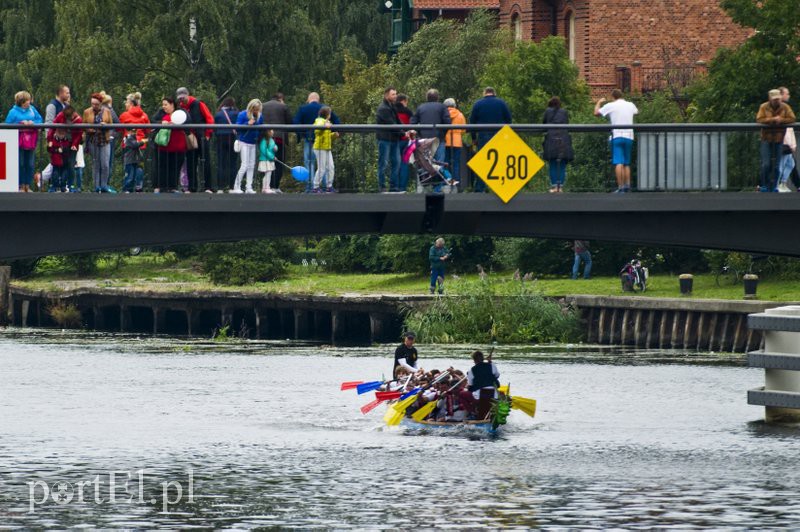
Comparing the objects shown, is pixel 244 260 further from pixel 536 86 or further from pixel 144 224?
pixel 144 224

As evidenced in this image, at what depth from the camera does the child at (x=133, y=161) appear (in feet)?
112

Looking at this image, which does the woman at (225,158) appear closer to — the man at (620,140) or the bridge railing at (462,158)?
the bridge railing at (462,158)

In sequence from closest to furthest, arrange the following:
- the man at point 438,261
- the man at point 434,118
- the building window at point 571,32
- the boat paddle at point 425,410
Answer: the man at point 434,118 < the boat paddle at point 425,410 < the man at point 438,261 < the building window at point 571,32

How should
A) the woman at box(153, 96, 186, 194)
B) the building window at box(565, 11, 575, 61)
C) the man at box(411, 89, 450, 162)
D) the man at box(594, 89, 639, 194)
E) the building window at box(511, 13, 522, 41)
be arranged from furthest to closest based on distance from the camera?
Answer: the building window at box(511, 13, 522, 41)
the building window at box(565, 11, 575, 61)
the man at box(411, 89, 450, 162)
the man at box(594, 89, 639, 194)
the woman at box(153, 96, 186, 194)

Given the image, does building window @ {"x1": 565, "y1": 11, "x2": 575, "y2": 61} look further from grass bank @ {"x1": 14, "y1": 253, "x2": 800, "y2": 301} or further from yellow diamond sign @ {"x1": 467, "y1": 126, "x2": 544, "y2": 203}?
yellow diamond sign @ {"x1": 467, "y1": 126, "x2": 544, "y2": 203}

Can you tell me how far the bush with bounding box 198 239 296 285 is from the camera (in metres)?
77.8

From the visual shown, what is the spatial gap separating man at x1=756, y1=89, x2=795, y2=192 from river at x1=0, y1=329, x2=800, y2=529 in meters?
5.15

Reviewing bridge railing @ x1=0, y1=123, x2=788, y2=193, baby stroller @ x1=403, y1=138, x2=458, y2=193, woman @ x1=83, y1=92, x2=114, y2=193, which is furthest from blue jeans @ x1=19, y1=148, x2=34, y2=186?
baby stroller @ x1=403, y1=138, x2=458, y2=193

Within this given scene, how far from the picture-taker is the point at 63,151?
3356 cm

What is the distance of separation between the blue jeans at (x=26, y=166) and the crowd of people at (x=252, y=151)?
0.15ft

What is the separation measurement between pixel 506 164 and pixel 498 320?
29757 millimetres

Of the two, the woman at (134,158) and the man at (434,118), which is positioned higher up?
the man at (434,118)

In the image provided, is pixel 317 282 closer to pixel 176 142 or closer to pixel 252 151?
pixel 252 151

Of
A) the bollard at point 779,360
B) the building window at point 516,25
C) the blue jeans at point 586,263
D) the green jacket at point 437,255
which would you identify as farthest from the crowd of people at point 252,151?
the building window at point 516,25
